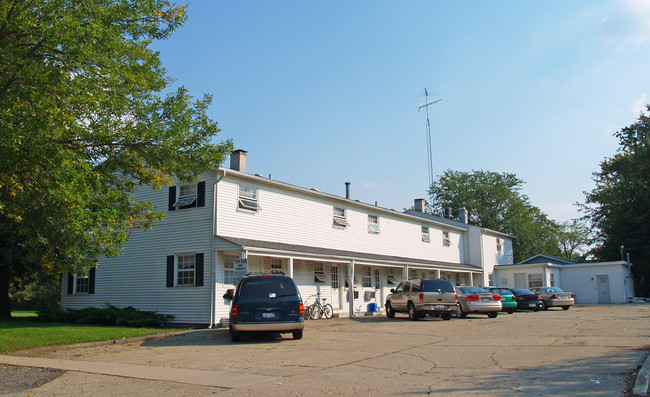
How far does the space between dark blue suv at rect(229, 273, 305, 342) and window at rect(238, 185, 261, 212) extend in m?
6.98

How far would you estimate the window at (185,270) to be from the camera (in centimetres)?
2022

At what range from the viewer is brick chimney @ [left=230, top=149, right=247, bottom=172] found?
2252cm

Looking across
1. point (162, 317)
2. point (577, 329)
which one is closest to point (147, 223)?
point (162, 317)

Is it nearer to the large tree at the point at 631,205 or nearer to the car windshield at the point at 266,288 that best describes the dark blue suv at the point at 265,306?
the car windshield at the point at 266,288

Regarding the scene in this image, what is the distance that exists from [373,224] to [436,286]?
839 centimetres

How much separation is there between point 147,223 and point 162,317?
648 centimetres

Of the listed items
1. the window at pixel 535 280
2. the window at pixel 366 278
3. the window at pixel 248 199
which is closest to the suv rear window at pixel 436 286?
the window at pixel 366 278

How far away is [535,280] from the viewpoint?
4012cm

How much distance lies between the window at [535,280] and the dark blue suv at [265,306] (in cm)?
3055

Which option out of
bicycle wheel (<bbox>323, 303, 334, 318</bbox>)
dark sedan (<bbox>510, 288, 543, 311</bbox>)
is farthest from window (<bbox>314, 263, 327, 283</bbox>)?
dark sedan (<bbox>510, 288, 543, 311</bbox>)

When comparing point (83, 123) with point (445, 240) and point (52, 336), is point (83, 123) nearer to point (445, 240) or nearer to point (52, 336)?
point (52, 336)

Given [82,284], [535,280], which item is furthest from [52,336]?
[535,280]

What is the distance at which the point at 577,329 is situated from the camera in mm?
15945

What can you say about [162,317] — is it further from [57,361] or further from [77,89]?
[77,89]
